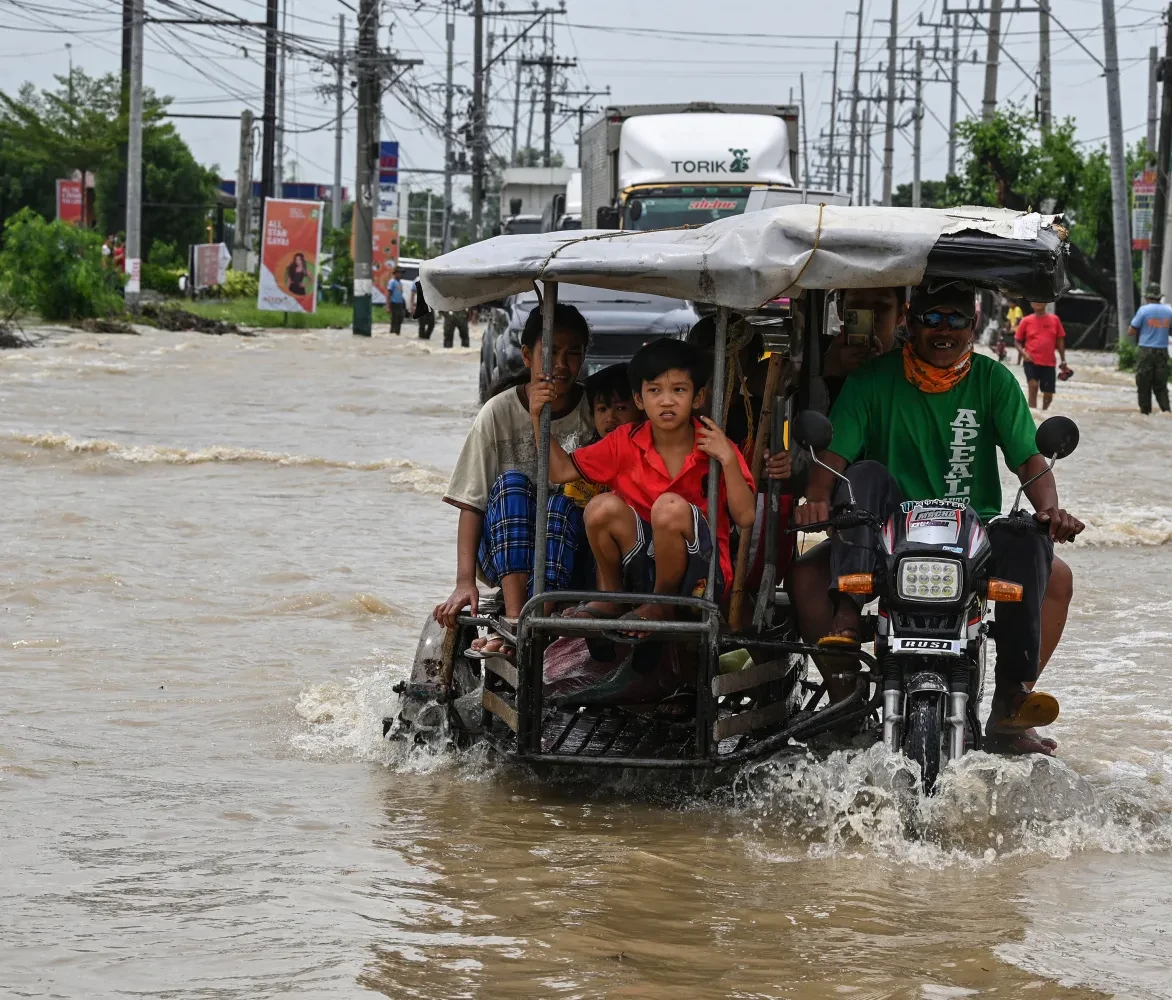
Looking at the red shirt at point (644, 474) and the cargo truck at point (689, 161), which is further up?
the cargo truck at point (689, 161)

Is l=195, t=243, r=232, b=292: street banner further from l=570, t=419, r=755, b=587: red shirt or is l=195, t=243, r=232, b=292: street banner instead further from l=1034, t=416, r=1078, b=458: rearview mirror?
l=1034, t=416, r=1078, b=458: rearview mirror

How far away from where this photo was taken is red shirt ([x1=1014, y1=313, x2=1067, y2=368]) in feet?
75.0

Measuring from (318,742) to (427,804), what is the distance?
40.5 inches

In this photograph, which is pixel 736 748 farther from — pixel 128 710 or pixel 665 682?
pixel 128 710

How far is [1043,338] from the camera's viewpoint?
22.9 metres

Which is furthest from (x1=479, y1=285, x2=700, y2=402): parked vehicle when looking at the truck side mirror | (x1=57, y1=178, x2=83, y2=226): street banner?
(x1=57, y1=178, x2=83, y2=226): street banner

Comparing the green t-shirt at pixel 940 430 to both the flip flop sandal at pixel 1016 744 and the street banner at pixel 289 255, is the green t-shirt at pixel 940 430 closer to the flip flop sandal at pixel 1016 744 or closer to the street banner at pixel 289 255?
the flip flop sandal at pixel 1016 744

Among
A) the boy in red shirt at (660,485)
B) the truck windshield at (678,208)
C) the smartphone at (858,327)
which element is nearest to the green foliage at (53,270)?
the truck windshield at (678,208)

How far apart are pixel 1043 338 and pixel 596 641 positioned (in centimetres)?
1812

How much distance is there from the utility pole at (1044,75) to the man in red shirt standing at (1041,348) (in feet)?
78.5

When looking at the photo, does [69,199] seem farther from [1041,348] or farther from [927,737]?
[927,737]

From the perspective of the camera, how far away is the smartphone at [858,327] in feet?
21.2

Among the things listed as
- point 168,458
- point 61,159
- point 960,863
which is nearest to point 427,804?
point 960,863

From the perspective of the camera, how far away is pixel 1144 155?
4562 cm
